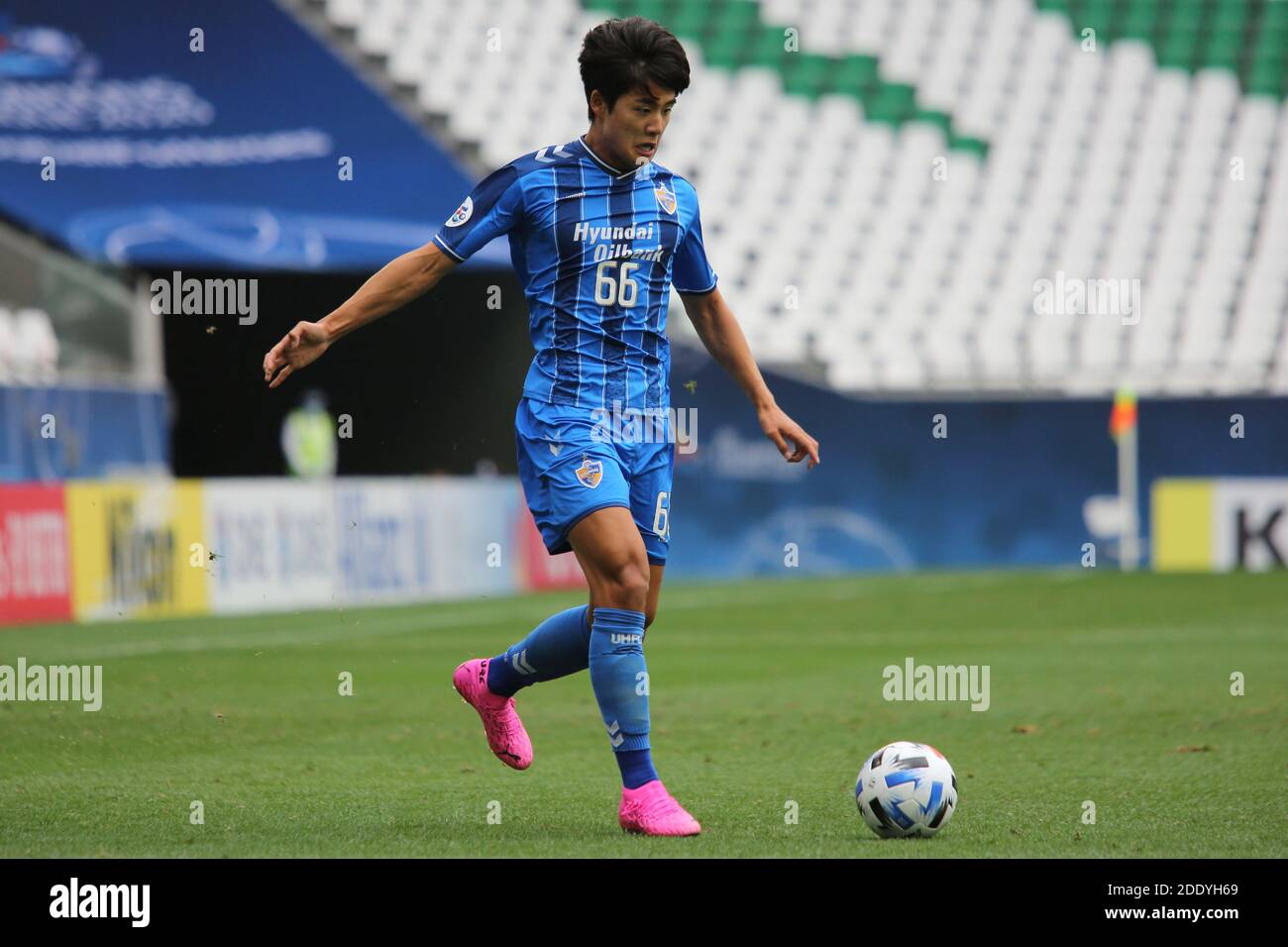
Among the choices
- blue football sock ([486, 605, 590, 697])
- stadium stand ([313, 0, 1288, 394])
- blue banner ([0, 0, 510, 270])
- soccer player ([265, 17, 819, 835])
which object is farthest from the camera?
stadium stand ([313, 0, 1288, 394])

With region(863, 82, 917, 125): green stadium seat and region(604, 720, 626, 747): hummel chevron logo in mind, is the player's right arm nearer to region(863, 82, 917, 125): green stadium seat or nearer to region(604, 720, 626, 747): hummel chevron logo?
region(604, 720, 626, 747): hummel chevron logo

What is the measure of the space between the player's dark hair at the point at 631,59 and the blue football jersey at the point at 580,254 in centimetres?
26

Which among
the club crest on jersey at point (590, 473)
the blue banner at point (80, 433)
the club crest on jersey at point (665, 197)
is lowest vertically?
the club crest on jersey at point (590, 473)

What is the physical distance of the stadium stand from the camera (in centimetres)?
2511

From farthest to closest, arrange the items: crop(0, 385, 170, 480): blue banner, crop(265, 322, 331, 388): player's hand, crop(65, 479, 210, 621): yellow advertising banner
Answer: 1. crop(0, 385, 170, 480): blue banner
2. crop(65, 479, 210, 621): yellow advertising banner
3. crop(265, 322, 331, 388): player's hand

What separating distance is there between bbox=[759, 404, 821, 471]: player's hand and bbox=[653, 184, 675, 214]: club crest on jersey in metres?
0.65

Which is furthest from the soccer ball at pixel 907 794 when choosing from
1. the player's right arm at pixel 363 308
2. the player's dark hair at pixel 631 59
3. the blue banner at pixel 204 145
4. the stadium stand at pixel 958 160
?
the stadium stand at pixel 958 160

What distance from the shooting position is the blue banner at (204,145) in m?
19.3

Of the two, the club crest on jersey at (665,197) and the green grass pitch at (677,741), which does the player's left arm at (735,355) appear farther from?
the green grass pitch at (677,741)

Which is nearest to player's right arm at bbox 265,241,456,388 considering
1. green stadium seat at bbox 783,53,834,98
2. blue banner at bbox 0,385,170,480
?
blue banner at bbox 0,385,170,480

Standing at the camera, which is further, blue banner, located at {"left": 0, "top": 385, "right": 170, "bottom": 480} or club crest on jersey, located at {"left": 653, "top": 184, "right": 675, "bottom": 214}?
blue banner, located at {"left": 0, "top": 385, "right": 170, "bottom": 480}

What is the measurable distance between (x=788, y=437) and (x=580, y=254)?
84cm

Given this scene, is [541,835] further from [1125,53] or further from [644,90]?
[1125,53]
